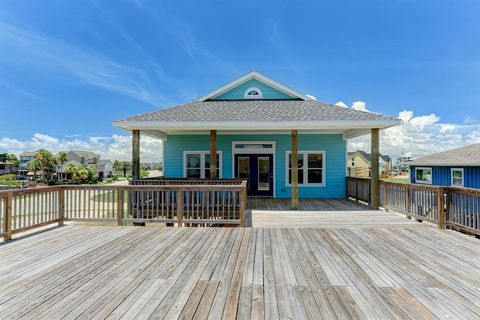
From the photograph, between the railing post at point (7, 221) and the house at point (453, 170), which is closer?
the railing post at point (7, 221)

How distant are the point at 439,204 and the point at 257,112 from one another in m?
5.96

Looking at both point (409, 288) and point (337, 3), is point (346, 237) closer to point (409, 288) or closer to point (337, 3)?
point (409, 288)

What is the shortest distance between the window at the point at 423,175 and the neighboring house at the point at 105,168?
2964 inches

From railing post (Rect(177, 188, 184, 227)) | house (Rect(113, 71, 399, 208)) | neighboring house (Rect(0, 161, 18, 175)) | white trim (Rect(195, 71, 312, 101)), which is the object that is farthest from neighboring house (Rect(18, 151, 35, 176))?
railing post (Rect(177, 188, 184, 227))

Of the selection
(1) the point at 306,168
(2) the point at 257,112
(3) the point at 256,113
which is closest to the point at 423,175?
(1) the point at 306,168

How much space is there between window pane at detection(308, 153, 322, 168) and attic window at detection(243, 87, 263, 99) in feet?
12.3

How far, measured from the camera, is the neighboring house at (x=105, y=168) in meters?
71.9

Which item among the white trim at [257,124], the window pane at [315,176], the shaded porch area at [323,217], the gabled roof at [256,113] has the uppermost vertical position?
the gabled roof at [256,113]

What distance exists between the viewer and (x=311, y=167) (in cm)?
1078

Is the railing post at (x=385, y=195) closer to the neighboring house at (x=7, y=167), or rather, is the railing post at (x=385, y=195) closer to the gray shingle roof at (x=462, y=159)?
the gray shingle roof at (x=462, y=159)

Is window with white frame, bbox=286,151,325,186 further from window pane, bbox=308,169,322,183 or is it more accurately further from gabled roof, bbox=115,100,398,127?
gabled roof, bbox=115,100,398,127

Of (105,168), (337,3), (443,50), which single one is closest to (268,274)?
(337,3)

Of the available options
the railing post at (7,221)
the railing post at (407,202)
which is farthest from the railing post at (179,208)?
the railing post at (407,202)

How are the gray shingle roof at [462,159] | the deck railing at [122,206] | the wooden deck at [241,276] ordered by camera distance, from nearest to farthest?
1. the wooden deck at [241,276]
2. the deck railing at [122,206]
3. the gray shingle roof at [462,159]
